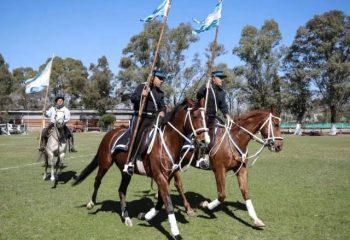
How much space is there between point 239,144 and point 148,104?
101 inches

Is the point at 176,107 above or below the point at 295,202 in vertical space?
above

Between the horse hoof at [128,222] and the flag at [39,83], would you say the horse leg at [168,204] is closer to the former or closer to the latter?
the horse hoof at [128,222]

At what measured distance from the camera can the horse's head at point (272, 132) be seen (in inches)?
400

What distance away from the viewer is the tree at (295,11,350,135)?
66.6 metres

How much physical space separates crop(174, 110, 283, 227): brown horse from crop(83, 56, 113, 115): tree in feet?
261

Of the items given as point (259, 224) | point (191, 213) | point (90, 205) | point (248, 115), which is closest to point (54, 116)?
point (90, 205)

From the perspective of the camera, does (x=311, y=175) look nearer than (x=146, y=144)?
No

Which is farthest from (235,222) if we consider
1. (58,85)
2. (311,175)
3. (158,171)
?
(58,85)

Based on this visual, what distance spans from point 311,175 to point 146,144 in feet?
35.0

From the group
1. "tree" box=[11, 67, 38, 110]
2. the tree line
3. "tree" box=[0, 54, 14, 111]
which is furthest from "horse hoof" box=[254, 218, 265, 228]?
"tree" box=[11, 67, 38, 110]

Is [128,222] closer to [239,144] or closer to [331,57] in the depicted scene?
[239,144]

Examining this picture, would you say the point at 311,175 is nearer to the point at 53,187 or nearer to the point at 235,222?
the point at 235,222

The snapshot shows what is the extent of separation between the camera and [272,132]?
402 inches

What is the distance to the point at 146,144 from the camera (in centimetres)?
924
